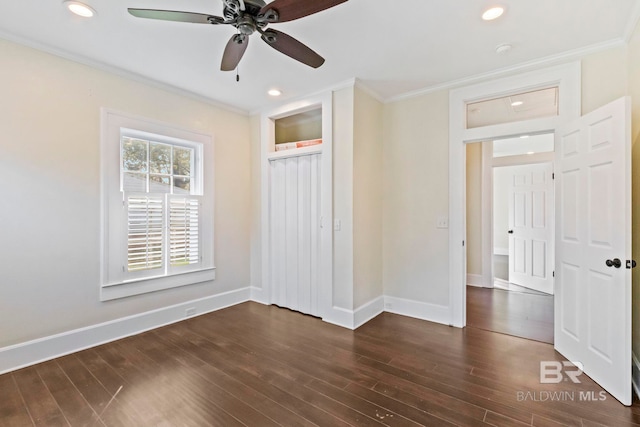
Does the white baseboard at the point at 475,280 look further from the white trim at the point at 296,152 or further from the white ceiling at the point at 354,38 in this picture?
the white trim at the point at 296,152

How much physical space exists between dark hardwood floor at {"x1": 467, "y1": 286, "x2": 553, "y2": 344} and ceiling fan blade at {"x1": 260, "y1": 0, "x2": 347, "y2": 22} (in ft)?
11.4

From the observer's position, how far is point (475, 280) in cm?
512

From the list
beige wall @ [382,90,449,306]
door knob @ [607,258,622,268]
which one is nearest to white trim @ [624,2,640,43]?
beige wall @ [382,90,449,306]

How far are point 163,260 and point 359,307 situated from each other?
7.91 ft

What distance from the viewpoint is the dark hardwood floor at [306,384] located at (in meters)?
1.88

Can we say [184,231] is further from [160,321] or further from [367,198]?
[367,198]

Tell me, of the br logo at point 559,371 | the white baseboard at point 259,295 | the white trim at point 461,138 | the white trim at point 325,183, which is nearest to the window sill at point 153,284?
the white baseboard at point 259,295

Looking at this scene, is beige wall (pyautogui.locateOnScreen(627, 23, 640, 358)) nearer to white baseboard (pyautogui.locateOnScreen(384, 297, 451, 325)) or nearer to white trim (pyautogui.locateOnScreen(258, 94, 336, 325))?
white baseboard (pyautogui.locateOnScreen(384, 297, 451, 325))

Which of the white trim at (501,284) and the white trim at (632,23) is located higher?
the white trim at (632,23)

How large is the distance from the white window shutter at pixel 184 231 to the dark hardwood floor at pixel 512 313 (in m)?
3.52

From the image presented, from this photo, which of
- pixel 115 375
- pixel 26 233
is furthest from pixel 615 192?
pixel 26 233

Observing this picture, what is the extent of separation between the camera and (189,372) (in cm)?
242

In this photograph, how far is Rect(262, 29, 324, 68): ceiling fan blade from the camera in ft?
6.18

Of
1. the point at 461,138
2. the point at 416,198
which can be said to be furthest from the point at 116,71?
the point at 461,138
